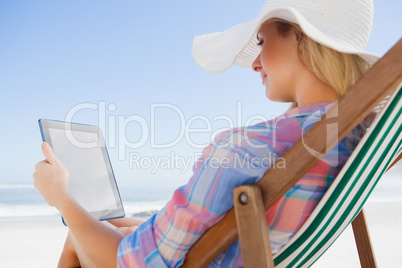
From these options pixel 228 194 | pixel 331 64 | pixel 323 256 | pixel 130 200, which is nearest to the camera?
pixel 228 194

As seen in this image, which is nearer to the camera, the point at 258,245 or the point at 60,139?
the point at 258,245

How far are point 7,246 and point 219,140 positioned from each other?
215 inches

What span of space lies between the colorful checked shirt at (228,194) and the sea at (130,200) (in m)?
9.75

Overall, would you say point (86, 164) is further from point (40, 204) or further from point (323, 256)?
point (40, 204)

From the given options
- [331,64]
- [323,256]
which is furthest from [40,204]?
[331,64]

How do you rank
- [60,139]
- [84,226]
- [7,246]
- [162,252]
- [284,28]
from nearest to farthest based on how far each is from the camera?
[162,252] → [84,226] → [284,28] → [60,139] → [7,246]

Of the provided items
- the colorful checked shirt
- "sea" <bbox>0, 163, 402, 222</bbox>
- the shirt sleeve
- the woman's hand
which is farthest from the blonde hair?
"sea" <bbox>0, 163, 402, 222</bbox>

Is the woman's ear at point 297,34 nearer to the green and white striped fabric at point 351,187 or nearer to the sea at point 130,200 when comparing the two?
the green and white striped fabric at point 351,187

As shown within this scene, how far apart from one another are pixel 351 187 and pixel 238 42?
521mm

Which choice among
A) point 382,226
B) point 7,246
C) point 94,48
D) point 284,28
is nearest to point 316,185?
point 284,28

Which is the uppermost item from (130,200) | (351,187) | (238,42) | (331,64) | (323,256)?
(238,42)

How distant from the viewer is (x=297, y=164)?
27.2 inches

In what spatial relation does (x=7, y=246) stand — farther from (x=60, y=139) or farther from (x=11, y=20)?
(x=11, y=20)

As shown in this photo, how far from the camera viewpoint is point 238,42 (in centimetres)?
105
